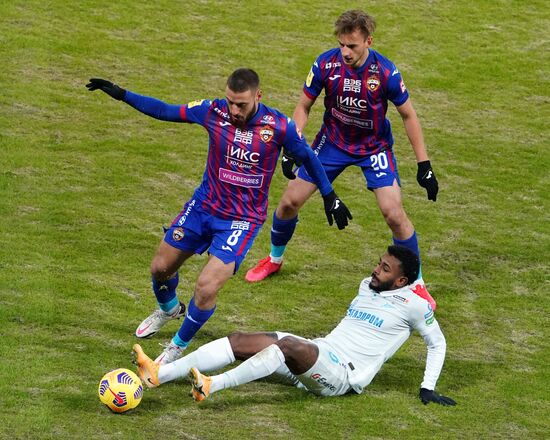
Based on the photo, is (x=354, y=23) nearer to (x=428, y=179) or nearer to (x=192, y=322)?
(x=428, y=179)

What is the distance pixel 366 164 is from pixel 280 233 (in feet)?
4.45

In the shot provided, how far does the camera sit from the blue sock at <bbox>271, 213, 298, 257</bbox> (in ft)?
44.1

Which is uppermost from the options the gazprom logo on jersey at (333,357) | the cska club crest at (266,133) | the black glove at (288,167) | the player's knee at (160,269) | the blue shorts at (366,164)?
the cska club crest at (266,133)

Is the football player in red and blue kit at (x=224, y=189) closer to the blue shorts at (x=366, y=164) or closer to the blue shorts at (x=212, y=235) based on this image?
the blue shorts at (x=212, y=235)

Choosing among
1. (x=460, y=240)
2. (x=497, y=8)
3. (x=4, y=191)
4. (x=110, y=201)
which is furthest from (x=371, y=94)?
(x=497, y=8)

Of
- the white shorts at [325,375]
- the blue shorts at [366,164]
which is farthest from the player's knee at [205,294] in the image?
the blue shorts at [366,164]

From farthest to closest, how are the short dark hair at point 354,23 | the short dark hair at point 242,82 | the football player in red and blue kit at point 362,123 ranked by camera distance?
the football player in red and blue kit at point 362,123 < the short dark hair at point 354,23 < the short dark hair at point 242,82

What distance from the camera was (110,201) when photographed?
1529cm

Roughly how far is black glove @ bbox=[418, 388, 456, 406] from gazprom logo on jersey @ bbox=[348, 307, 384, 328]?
71 cm

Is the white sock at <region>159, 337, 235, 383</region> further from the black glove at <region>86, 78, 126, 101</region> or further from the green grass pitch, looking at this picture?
the black glove at <region>86, 78, 126, 101</region>

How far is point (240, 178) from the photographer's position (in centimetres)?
1078

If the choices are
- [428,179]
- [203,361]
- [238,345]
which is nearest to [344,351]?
[238,345]

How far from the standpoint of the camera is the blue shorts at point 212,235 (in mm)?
10695

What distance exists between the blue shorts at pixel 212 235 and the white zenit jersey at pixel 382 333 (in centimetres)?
115
